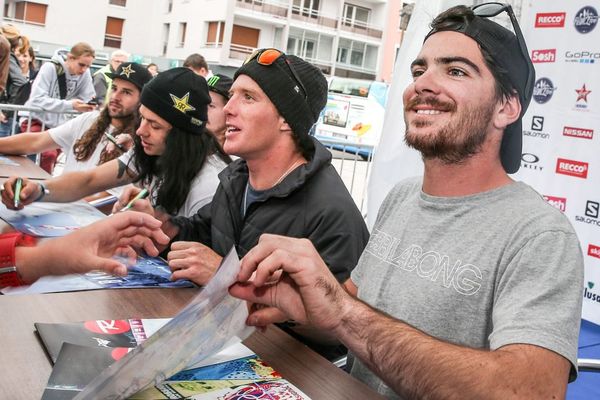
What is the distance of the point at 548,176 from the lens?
4.84 m

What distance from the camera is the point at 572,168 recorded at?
15.3ft

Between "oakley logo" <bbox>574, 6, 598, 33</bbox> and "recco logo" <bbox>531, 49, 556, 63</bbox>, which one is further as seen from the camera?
"recco logo" <bbox>531, 49, 556, 63</bbox>

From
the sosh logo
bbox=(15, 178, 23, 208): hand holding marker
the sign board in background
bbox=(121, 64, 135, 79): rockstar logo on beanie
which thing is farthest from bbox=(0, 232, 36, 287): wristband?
the sosh logo

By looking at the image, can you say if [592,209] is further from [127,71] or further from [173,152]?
[127,71]

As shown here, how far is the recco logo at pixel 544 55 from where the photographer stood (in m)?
4.77

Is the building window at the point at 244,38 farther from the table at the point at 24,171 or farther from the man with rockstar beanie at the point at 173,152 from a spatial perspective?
the man with rockstar beanie at the point at 173,152

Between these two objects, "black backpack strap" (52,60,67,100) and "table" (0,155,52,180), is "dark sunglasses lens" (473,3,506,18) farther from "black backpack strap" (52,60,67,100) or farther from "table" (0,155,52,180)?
"black backpack strap" (52,60,67,100)

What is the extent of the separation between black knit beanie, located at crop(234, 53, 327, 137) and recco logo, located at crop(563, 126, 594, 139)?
282 cm

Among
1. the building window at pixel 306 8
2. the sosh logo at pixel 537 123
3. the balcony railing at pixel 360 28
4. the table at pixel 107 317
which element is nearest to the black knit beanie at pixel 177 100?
the table at pixel 107 317

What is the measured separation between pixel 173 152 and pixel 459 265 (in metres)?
1.86

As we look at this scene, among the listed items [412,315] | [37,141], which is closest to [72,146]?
[37,141]

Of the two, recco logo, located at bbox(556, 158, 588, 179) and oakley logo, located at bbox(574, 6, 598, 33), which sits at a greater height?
oakley logo, located at bbox(574, 6, 598, 33)

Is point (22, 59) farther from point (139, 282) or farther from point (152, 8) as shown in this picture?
point (152, 8)

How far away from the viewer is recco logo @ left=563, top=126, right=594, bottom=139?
179 inches
